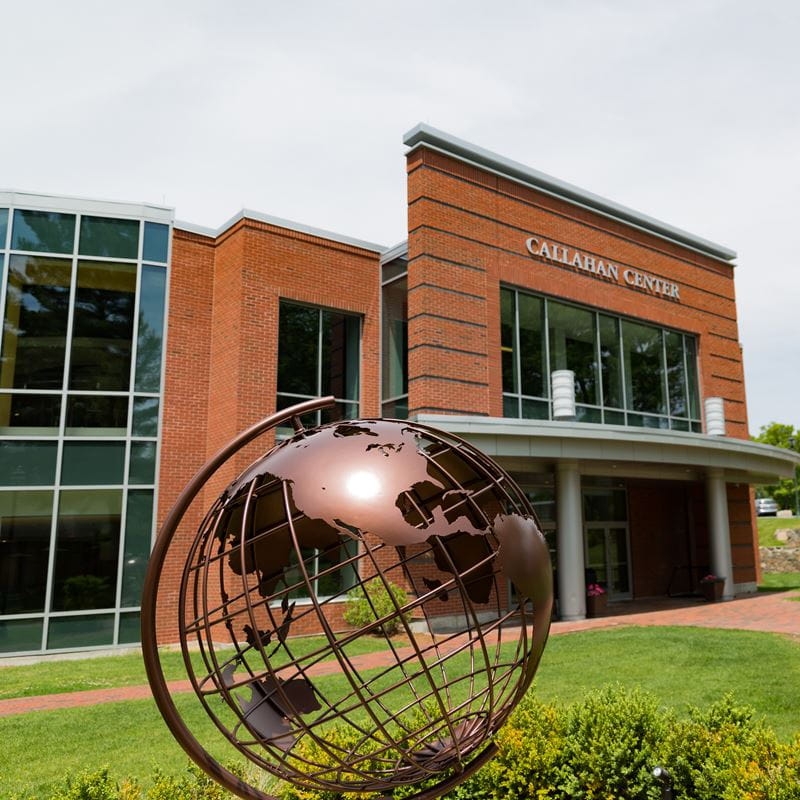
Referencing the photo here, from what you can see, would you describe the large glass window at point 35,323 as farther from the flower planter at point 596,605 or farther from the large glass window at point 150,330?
the flower planter at point 596,605

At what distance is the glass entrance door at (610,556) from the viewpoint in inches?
758

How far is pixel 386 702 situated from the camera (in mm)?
7977

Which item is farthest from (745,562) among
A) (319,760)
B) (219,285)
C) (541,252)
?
(319,760)

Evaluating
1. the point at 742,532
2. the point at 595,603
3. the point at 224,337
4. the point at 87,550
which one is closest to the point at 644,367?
the point at 742,532

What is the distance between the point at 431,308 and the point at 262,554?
37.5ft

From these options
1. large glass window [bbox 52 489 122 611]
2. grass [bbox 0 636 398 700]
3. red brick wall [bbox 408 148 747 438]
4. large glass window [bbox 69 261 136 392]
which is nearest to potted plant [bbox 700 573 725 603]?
red brick wall [bbox 408 148 747 438]

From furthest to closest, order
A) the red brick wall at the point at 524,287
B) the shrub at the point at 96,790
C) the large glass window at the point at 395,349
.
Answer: the large glass window at the point at 395,349
the red brick wall at the point at 524,287
the shrub at the point at 96,790

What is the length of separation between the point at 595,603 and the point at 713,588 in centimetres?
449

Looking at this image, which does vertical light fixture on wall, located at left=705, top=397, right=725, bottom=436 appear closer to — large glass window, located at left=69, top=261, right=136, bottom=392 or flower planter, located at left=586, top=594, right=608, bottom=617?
flower planter, located at left=586, top=594, right=608, bottom=617

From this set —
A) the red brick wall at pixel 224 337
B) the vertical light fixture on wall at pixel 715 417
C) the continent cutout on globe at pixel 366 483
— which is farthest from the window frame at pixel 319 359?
the continent cutout on globe at pixel 366 483

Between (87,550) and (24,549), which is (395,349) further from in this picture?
(24,549)

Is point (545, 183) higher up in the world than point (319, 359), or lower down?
higher up

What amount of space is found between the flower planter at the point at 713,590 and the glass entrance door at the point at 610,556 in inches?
83.6

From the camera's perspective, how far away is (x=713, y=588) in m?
18.2
